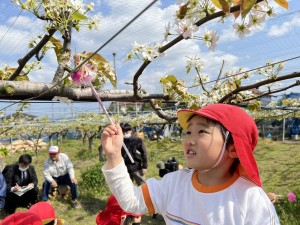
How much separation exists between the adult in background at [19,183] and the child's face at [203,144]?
4539 mm

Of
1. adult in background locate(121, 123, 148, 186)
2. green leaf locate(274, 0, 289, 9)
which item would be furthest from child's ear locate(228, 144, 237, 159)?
adult in background locate(121, 123, 148, 186)

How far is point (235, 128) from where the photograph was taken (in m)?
1.17

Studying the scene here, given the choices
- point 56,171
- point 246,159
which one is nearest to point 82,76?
point 246,159

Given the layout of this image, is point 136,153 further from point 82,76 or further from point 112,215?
point 82,76

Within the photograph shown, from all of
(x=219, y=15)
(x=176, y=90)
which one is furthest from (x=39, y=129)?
(x=219, y=15)

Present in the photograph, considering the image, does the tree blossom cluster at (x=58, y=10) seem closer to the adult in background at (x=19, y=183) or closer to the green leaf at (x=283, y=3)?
the green leaf at (x=283, y=3)

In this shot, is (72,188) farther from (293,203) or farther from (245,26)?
(245,26)

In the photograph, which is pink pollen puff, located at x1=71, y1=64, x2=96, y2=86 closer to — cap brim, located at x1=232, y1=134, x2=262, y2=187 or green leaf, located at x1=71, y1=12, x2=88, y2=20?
green leaf, located at x1=71, y1=12, x2=88, y2=20

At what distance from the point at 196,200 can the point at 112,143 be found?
1.16 feet

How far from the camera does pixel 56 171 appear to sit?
221 inches

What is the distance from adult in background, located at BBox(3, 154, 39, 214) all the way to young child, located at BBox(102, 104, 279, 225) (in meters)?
4.40

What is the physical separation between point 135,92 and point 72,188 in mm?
4463

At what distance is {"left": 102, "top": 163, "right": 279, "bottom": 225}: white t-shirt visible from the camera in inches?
43.5

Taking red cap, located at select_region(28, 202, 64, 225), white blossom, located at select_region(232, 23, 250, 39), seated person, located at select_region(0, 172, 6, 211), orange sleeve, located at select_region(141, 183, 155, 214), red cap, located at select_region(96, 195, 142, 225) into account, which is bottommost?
seated person, located at select_region(0, 172, 6, 211)
